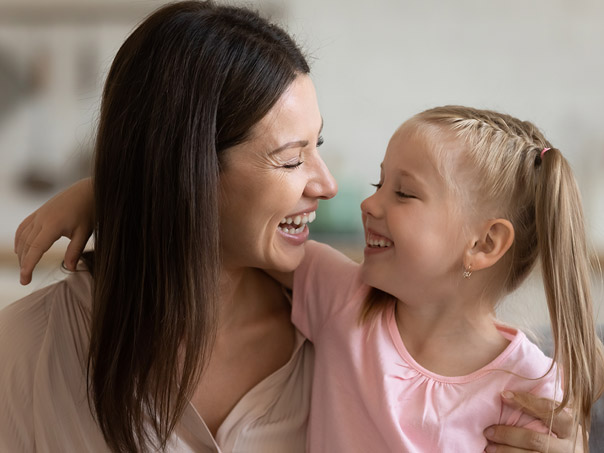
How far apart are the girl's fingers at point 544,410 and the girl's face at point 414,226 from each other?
24 cm

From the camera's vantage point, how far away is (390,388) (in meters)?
1.36

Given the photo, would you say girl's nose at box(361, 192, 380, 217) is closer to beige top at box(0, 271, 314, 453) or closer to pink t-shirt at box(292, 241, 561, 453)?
pink t-shirt at box(292, 241, 561, 453)

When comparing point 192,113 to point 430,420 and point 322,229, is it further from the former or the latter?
point 322,229

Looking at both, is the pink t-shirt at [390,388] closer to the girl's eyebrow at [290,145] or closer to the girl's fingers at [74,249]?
the girl's eyebrow at [290,145]

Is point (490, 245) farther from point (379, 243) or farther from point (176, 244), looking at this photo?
point (176, 244)

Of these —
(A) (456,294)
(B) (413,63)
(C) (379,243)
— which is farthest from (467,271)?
(B) (413,63)

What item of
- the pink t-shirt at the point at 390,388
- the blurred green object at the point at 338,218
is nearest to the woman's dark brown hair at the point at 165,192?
the pink t-shirt at the point at 390,388

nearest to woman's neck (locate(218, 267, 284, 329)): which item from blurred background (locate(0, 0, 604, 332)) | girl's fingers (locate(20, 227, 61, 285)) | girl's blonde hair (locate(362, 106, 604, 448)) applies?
girl's fingers (locate(20, 227, 61, 285))

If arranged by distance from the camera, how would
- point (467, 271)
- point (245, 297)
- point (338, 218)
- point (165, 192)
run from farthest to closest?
1. point (338, 218)
2. point (245, 297)
3. point (467, 271)
4. point (165, 192)

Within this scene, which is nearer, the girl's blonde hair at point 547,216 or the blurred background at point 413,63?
the girl's blonde hair at point 547,216

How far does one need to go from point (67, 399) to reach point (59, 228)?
340 millimetres

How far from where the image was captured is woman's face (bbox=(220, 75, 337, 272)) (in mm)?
1311

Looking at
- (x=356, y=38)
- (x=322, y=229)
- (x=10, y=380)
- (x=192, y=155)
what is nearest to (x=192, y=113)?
(x=192, y=155)

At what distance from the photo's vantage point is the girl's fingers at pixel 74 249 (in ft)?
4.61
